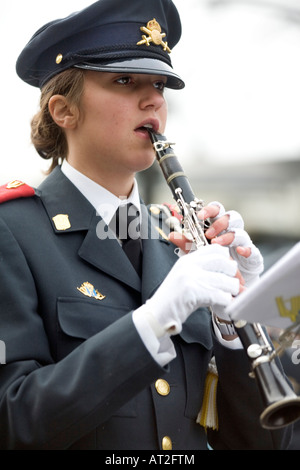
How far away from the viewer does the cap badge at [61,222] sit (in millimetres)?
2775

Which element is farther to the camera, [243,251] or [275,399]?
[243,251]

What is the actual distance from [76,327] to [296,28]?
231 inches

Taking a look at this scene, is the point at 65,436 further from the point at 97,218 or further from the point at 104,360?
the point at 97,218

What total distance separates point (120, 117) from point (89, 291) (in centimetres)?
76

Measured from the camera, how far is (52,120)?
3.16 meters

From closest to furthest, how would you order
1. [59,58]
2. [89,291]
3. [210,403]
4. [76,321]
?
[76,321], [89,291], [210,403], [59,58]

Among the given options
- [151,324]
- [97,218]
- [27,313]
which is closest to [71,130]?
[97,218]

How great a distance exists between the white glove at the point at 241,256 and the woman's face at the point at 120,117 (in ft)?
1.39

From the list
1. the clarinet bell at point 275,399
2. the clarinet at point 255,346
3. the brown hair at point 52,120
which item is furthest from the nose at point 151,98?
the clarinet bell at point 275,399

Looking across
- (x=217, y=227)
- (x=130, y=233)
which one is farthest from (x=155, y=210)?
(x=217, y=227)

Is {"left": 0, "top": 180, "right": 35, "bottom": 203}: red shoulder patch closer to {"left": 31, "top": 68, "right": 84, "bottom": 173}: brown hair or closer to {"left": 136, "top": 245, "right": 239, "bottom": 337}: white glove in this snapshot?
→ {"left": 31, "top": 68, "right": 84, "bottom": 173}: brown hair

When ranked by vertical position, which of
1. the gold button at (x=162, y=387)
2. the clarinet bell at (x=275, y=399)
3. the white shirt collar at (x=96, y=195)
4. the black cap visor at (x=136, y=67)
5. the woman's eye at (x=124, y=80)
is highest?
the black cap visor at (x=136, y=67)

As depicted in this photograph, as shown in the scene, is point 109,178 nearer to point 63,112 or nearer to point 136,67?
point 63,112

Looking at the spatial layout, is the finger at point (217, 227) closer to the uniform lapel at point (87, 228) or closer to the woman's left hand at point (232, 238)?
the woman's left hand at point (232, 238)
